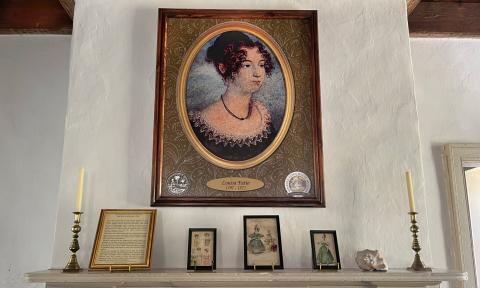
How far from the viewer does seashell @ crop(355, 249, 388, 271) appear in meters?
1.96

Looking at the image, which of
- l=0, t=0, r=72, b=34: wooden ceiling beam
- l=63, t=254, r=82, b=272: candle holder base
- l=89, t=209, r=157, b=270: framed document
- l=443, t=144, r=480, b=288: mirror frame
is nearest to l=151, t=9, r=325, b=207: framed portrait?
l=89, t=209, r=157, b=270: framed document

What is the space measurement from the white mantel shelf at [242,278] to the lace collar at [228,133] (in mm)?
635

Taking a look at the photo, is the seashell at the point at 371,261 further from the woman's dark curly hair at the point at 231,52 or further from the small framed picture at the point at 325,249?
the woman's dark curly hair at the point at 231,52

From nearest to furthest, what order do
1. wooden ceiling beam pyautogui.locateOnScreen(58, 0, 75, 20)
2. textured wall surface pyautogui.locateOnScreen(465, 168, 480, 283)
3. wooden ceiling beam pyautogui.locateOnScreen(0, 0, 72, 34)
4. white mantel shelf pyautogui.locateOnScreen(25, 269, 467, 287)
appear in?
white mantel shelf pyautogui.locateOnScreen(25, 269, 467, 287)
wooden ceiling beam pyautogui.locateOnScreen(58, 0, 75, 20)
wooden ceiling beam pyautogui.locateOnScreen(0, 0, 72, 34)
textured wall surface pyautogui.locateOnScreen(465, 168, 480, 283)

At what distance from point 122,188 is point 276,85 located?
3.01 ft

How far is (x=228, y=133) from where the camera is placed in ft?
7.43

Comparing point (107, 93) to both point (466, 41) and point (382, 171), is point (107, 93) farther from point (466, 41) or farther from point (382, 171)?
point (466, 41)

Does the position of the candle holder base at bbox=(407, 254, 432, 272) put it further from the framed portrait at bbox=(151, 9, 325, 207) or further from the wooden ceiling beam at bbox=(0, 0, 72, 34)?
the wooden ceiling beam at bbox=(0, 0, 72, 34)

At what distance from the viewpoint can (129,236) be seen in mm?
2055

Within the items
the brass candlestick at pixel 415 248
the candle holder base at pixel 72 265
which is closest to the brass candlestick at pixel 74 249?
the candle holder base at pixel 72 265

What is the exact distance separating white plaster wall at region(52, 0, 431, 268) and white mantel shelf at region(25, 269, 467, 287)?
219 mm

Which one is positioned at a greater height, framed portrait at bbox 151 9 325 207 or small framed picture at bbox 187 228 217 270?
framed portrait at bbox 151 9 325 207

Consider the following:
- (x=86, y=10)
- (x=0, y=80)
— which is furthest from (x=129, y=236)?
(x=0, y=80)

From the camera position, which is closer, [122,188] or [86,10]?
[122,188]
